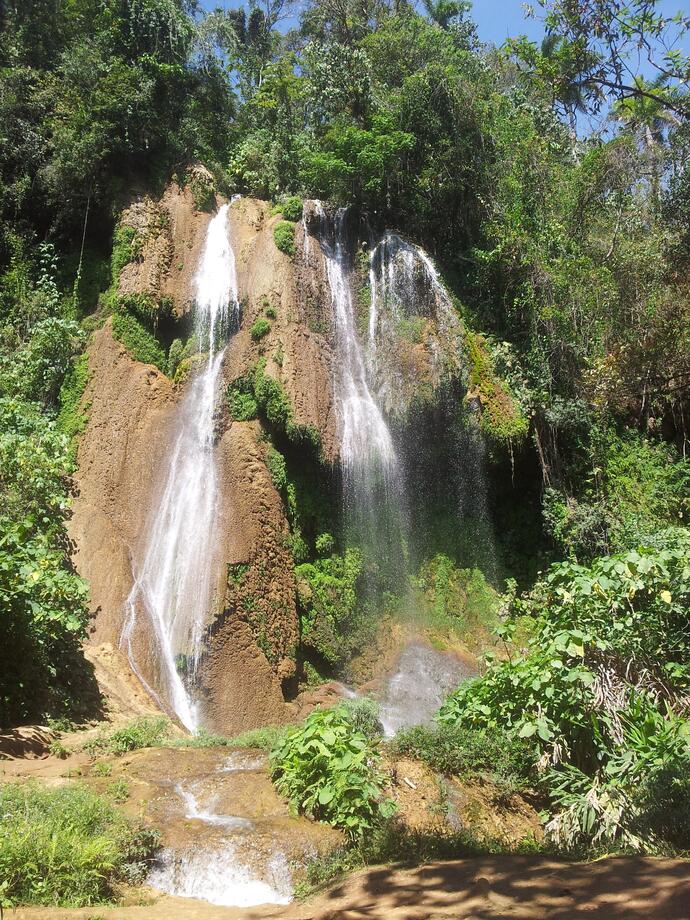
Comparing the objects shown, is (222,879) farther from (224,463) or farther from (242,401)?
(242,401)

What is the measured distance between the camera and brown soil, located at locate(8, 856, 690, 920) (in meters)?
3.98

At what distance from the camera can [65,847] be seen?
536 centimetres

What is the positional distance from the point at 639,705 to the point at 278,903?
12.2ft

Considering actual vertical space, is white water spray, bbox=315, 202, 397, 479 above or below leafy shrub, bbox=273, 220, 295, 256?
below

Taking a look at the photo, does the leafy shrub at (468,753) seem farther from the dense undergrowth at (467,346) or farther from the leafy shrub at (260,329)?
the leafy shrub at (260,329)

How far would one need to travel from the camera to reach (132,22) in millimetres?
20703

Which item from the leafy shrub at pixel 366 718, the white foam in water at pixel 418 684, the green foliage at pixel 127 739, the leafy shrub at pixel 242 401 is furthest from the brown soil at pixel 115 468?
the white foam in water at pixel 418 684

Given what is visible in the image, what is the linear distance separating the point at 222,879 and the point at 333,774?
1.40 m

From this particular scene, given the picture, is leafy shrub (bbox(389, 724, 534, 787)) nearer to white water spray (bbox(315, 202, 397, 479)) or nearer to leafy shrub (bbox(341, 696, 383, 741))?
leafy shrub (bbox(341, 696, 383, 741))

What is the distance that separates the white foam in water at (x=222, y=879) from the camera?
6.11 m

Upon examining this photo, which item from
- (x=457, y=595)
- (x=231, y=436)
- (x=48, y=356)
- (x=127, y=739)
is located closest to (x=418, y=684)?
(x=457, y=595)

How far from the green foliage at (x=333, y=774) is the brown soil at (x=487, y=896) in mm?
1108

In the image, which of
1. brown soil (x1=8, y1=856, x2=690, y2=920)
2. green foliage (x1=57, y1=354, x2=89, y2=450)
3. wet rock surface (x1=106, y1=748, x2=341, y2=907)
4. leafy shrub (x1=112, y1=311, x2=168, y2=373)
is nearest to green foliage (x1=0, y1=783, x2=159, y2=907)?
brown soil (x1=8, y1=856, x2=690, y2=920)

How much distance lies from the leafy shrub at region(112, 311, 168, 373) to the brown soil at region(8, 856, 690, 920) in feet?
44.2
